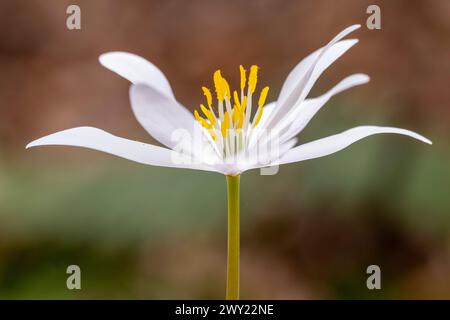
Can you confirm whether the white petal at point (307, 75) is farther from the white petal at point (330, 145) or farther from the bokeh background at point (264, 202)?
the bokeh background at point (264, 202)

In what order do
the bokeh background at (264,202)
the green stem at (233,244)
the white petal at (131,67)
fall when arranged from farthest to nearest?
the bokeh background at (264,202), the white petal at (131,67), the green stem at (233,244)

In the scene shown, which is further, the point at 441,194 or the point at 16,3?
the point at 16,3

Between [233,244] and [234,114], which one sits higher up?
[234,114]

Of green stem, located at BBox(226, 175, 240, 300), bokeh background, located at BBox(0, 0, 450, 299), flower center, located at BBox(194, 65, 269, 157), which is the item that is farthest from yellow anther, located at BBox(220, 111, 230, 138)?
bokeh background, located at BBox(0, 0, 450, 299)

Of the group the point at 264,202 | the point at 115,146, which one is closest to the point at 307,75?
the point at 115,146

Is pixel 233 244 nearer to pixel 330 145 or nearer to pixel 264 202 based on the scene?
pixel 330 145

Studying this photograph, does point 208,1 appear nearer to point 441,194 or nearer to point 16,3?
point 16,3

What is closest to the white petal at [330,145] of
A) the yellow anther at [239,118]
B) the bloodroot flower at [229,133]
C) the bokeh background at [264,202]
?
the bloodroot flower at [229,133]
